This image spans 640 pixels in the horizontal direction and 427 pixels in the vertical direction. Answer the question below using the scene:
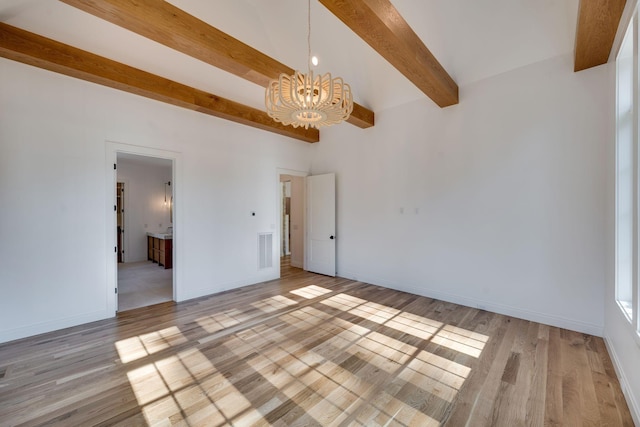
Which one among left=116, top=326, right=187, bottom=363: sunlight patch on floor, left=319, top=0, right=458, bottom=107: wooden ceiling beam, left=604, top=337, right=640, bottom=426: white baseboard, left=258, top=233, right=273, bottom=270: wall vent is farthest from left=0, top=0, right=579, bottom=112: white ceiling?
left=116, top=326, right=187, bottom=363: sunlight patch on floor

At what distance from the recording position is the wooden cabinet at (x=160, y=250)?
22.3ft

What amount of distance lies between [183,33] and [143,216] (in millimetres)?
7090

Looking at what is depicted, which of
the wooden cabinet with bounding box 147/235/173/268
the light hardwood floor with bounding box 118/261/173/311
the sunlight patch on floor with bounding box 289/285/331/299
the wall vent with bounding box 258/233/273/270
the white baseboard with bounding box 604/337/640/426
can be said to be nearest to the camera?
the white baseboard with bounding box 604/337/640/426

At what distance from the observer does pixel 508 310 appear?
12.2 ft

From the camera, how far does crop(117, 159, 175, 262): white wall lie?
7742 mm

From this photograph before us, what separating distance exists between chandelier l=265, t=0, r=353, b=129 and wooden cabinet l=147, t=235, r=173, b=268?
17.9 feet

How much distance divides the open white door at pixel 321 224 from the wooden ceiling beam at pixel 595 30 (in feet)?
13.0

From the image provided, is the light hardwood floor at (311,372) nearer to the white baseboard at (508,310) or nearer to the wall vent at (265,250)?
the white baseboard at (508,310)

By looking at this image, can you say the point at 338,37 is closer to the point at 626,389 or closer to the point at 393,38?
the point at 393,38

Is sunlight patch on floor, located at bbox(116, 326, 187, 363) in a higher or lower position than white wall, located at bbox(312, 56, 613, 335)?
lower

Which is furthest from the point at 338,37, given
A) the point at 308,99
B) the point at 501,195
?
the point at 501,195

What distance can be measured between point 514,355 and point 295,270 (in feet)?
15.7

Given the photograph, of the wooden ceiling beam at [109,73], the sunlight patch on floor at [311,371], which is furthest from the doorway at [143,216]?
the sunlight patch on floor at [311,371]

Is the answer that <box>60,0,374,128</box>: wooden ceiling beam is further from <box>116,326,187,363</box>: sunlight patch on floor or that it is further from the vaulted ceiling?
<box>116,326,187,363</box>: sunlight patch on floor
